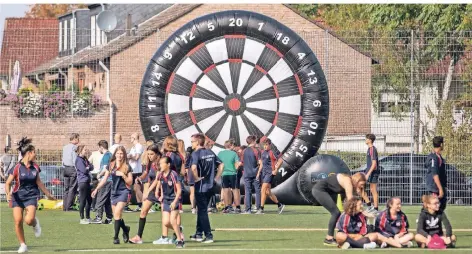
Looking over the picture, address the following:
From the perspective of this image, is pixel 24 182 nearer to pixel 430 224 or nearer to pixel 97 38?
pixel 430 224

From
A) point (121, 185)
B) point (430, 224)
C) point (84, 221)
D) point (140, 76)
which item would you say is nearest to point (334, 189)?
point (430, 224)

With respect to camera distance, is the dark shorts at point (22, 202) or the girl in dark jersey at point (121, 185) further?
the girl in dark jersey at point (121, 185)

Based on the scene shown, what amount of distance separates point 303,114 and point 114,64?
4919 millimetres

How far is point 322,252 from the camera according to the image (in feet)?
46.8

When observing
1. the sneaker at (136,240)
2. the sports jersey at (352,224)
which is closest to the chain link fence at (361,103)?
the sneaker at (136,240)

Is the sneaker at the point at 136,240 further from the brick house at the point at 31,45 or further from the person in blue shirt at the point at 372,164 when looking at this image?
the brick house at the point at 31,45

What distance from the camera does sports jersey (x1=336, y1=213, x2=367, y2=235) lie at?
1502 cm

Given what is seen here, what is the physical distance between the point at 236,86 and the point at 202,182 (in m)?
8.39

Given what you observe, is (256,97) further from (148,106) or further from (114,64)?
(114,64)

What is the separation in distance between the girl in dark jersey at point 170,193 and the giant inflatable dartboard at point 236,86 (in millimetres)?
8655

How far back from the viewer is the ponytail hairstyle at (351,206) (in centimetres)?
1479

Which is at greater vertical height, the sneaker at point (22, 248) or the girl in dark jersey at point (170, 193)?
the girl in dark jersey at point (170, 193)

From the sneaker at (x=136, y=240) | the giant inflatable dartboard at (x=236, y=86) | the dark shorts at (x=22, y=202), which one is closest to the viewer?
the dark shorts at (x=22, y=202)

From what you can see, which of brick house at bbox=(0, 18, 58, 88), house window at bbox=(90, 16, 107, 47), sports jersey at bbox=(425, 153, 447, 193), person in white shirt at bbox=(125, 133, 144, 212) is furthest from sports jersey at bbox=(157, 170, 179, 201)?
house window at bbox=(90, 16, 107, 47)
